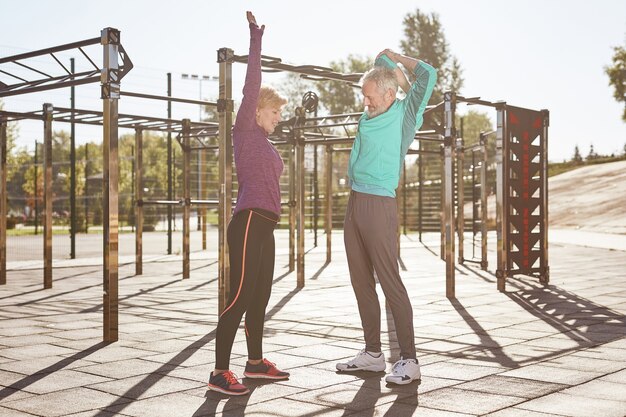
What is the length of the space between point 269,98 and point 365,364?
1.59 metres

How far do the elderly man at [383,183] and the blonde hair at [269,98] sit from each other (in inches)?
19.9

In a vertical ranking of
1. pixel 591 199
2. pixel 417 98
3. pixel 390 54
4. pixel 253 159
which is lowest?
pixel 591 199

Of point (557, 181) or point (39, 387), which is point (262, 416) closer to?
point (39, 387)

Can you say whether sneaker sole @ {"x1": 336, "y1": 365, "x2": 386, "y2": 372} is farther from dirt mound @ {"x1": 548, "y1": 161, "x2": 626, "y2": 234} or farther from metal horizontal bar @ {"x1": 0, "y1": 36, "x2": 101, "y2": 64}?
dirt mound @ {"x1": 548, "y1": 161, "x2": 626, "y2": 234}

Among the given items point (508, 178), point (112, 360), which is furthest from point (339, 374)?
point (508, 178)

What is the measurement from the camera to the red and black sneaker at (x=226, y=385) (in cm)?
402

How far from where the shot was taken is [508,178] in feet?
31.3

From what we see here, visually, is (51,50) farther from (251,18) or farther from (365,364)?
(365,364)

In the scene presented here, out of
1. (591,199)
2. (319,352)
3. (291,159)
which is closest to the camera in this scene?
(319,352)

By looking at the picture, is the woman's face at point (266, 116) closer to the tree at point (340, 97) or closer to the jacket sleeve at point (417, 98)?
the jacket sleeve at point (417, 98)

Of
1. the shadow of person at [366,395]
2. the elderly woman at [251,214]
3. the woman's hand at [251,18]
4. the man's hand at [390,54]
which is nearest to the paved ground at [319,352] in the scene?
the shadow of person at [366,395]

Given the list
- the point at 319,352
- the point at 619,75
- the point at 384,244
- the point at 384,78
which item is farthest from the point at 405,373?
the point at 619,75

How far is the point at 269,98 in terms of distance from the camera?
427cm

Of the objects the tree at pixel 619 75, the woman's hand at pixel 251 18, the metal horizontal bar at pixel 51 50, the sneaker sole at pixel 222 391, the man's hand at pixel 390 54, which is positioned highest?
the tree at pixel 619 75
